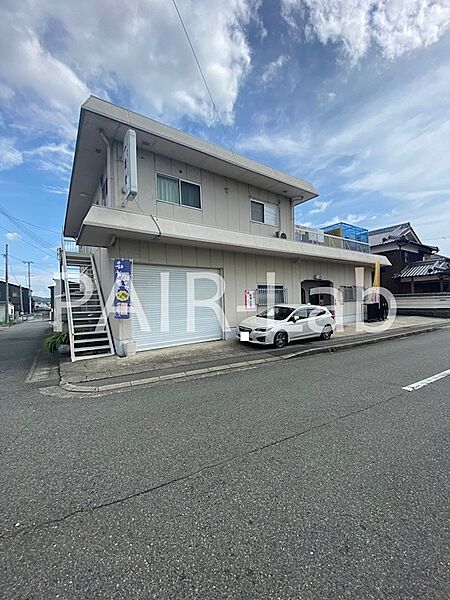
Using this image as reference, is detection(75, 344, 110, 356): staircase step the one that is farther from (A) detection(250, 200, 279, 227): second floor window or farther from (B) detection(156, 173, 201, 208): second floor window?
(A) detection(250, 200, 279, 227): second floor window

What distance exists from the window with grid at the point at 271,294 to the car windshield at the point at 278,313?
139cm

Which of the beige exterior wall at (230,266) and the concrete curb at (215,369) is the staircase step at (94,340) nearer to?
the beige exterior wall at (230,266)

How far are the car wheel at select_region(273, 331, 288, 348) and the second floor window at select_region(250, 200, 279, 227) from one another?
4.84 meters

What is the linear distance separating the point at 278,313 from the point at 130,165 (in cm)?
638

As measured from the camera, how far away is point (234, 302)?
10984mm

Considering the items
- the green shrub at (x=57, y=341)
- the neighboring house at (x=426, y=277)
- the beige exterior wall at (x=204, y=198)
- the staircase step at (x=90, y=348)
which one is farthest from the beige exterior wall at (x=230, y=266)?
the neighboring house at (x=426, y=277)

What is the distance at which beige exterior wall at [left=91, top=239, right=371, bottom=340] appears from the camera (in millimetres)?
8672

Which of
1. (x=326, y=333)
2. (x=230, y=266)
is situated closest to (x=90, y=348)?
(x=230, y=266)

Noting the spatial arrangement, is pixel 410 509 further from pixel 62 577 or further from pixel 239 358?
pixel 239 358

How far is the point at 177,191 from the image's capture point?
9.65 meters

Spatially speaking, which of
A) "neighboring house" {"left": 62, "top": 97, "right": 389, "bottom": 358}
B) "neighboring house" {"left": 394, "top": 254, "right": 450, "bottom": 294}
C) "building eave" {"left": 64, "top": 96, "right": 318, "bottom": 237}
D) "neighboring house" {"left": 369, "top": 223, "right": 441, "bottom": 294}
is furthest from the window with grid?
"neighboring house" {"left": 394, "top": 254, "right": 450, "bottom": 294}

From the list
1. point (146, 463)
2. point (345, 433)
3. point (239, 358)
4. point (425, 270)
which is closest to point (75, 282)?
point (239, 358)

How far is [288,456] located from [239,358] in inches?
192

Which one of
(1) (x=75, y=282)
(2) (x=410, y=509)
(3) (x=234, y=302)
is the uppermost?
(1) (x=75, y=282)
